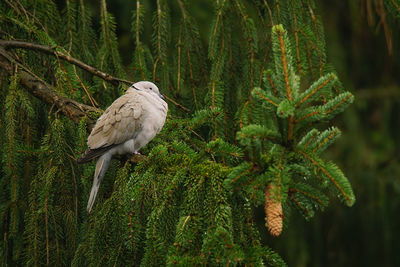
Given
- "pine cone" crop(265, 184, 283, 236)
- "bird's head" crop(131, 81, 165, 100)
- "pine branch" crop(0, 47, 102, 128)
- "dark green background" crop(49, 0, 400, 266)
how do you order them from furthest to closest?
1. "dark green background" crop(49, 0, 400, 266)
2. "bird's head" crop(131, 81, 165, 100)
3. "pine branch" crop(0, 47, 102, 128)
4. "pine cone" crop(265, 184, 283, 236)

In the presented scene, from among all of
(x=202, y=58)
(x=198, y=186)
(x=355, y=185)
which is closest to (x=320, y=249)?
(x=355, y=185)

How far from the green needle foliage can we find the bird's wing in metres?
0.08

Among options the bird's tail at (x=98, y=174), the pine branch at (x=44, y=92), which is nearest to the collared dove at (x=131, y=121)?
the bird's tail at (x=98, y=174)

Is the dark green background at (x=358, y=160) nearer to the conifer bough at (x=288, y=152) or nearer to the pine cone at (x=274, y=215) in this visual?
the conifer bough at (x=288, y=152)

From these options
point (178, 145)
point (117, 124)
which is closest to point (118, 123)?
point (117, 124)

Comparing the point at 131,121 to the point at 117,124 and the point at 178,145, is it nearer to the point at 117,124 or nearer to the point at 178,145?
the point at 117,124

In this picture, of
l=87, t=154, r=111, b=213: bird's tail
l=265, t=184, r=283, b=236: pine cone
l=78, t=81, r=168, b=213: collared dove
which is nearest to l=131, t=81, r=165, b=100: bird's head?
l=78, t=81, r=168, b=213: collared dove

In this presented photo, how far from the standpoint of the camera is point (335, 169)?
4.94ft

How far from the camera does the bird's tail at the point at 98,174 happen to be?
2248 millimetres

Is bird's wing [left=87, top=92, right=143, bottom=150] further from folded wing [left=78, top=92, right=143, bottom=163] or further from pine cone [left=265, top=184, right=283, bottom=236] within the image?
pine cone [left=265, top=184, right=283, bottom=236]

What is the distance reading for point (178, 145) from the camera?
6.75 feet

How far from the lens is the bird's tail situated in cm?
225

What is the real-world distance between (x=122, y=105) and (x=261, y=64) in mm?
824

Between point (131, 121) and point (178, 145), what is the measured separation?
92 cm
